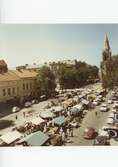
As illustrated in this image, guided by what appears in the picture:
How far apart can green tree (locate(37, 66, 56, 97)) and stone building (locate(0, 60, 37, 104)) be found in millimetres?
26

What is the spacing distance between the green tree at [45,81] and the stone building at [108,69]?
0.27 metres

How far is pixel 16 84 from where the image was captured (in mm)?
1673

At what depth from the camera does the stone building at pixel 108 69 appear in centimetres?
166

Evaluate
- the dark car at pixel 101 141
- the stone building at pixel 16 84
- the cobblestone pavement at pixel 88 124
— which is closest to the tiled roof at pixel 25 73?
the stone building at pixel 16 84

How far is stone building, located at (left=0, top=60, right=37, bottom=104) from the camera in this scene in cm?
166

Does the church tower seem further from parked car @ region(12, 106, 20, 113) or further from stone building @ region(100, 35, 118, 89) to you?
parked car @ region(12, 106, 20, 113)

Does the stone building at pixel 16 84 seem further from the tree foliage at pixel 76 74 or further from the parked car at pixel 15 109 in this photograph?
the tree foliage at pixel 76 74

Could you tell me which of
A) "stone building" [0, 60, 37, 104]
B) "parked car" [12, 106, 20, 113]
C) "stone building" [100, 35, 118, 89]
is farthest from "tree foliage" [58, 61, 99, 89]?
"parked car" [12, 106, 20, 113]

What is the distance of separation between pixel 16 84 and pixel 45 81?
15 cm

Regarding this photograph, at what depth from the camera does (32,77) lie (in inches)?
66.1

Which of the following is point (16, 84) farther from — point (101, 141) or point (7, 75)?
point (101, 141)

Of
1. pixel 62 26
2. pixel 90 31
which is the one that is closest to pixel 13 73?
pixel 62 26
